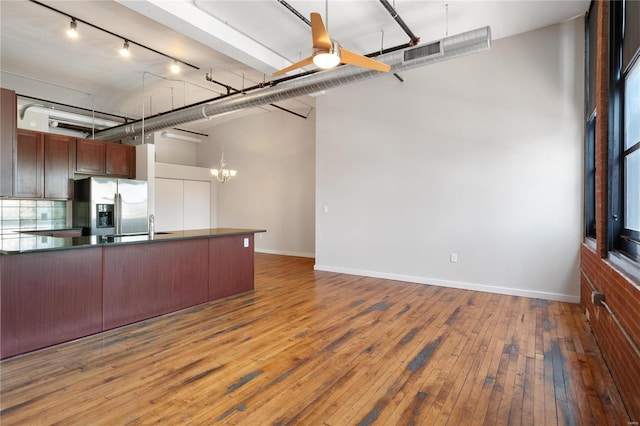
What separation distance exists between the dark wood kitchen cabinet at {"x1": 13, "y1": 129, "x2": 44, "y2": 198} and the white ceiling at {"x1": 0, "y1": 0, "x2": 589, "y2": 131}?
3.97 feet

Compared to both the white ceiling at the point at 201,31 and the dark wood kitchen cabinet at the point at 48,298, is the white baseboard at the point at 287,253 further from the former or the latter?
the dark wood kitchen cabinet at the point at 48,298

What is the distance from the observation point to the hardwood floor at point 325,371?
6.60ft

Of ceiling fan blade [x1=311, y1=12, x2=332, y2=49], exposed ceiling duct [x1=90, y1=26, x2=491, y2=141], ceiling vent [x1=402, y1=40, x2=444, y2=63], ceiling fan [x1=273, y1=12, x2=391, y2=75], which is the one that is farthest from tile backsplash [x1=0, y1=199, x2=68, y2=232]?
ceiling vent [x1=402, y1=40, x2=444, y2=63]

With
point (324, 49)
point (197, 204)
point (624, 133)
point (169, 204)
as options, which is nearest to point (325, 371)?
point (324, 49)

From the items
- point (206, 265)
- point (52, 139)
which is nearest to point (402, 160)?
point (206, 265)

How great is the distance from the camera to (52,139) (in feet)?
18.8

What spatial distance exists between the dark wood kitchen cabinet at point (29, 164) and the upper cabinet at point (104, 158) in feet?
1.88

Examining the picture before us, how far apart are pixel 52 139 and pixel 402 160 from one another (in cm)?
618

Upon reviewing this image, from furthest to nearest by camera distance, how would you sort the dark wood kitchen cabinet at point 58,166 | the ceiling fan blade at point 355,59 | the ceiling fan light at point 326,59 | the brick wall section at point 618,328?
the dark wood kitchen cabinet at point 58,166
the ceiling fan blade at point 355,59
the ceiling fan light at point 326,59
the brick wall section at point 618,328

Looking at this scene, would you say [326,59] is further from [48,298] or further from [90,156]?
[90,156]

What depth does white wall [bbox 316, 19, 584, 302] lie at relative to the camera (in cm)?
443

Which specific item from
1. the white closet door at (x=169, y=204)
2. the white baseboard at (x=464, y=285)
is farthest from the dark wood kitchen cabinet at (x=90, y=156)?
the white baseboard at (x=464, y=285)

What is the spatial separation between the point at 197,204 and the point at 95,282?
661 centimetres

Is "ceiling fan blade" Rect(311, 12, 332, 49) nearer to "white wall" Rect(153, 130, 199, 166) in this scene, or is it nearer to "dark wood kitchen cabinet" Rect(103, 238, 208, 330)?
"dark wood kitchen cabinet" Rect(103, 238, 208, 330)
